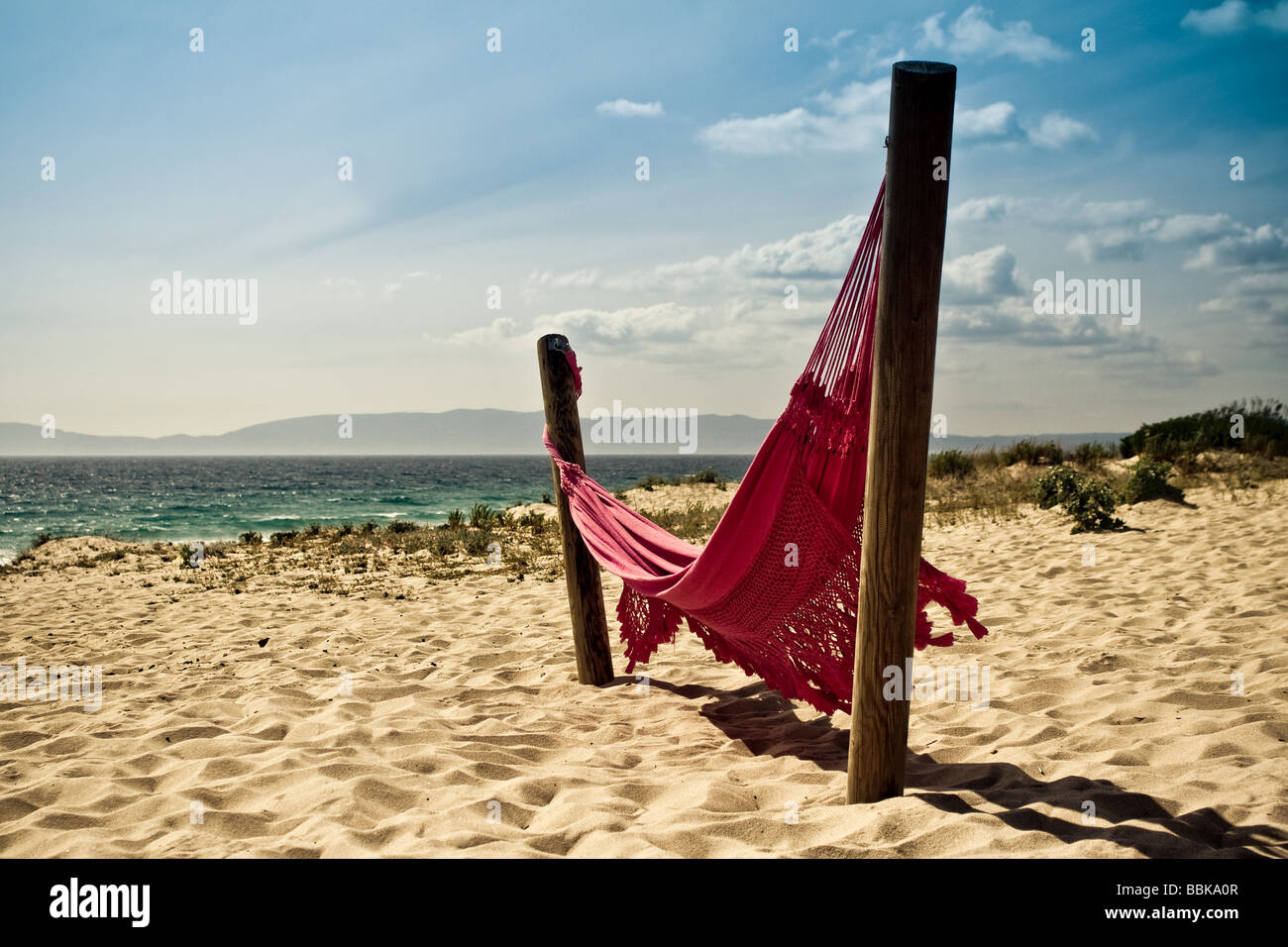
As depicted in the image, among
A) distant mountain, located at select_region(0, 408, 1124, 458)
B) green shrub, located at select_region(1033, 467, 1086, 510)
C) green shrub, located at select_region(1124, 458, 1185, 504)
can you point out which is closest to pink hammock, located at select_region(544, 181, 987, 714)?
green shrub, located at select_region(1033, 467, 1086, 510)

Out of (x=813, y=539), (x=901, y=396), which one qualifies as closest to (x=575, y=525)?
(x=813, y=539)

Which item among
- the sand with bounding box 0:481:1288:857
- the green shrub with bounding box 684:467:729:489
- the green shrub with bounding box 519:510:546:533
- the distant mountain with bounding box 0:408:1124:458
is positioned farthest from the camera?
→ the distant mountain with bounding box 0:408:1124:458

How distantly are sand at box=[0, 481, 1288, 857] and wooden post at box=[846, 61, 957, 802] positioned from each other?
10.7 inches

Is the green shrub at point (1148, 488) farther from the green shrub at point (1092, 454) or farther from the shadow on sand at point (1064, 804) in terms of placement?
the shadow on sand at point (1064, 804)

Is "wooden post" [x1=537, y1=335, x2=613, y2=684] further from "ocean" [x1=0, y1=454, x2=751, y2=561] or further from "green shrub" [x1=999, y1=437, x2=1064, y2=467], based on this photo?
"ocean" [x1=0, y1=454, x2=751, y2=561]

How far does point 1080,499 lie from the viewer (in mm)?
6137

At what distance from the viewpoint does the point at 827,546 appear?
84.2 inches

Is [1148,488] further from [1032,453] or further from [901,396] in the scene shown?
[901,396]

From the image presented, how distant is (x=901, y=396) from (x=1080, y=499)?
5.26 m

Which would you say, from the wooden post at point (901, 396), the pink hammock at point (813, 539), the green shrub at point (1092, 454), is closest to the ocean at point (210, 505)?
the green shrub at point (1092, 454)

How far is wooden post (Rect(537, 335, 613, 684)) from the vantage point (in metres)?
3.47

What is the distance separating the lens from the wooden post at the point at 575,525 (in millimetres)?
3469

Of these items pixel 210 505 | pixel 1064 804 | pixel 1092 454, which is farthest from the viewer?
pixel 210 505
